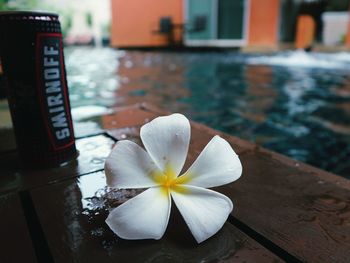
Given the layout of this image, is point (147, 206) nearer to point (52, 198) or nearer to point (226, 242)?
point (226, 242)

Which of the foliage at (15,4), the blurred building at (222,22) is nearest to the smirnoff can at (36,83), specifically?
the foliage at (15,4)

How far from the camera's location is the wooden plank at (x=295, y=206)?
1.93 feet

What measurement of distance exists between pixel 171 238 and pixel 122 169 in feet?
0.53

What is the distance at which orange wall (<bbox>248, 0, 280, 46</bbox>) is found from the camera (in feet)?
38.0

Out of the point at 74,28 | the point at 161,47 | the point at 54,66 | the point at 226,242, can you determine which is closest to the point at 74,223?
the point at 226,242

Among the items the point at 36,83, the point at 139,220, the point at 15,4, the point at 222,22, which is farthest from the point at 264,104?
the point at 222,22

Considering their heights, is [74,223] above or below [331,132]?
above

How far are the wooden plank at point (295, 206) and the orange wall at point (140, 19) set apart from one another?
13.3 metres

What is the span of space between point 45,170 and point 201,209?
517 millimetres

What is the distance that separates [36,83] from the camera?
833 millimetres

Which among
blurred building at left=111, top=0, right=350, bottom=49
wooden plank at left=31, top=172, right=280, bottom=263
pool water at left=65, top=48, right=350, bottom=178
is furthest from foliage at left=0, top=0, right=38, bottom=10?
blurred building at left=111, top=0, right=350, bottom=49

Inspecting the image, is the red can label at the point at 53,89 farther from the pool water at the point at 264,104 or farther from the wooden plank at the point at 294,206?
the pool water at the point at 264,104

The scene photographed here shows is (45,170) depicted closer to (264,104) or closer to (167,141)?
(167,141)

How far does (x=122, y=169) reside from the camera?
Answer: 24.1 inches
